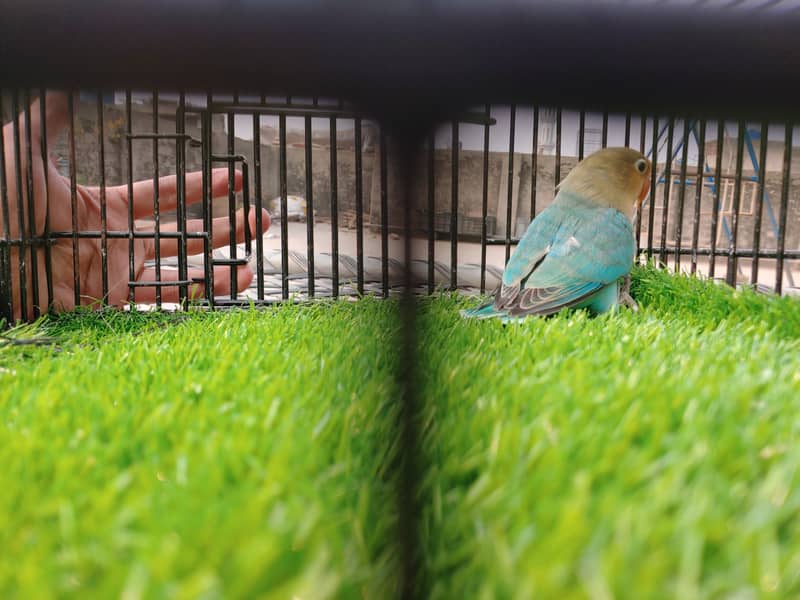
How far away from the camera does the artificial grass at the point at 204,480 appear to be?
0.23m

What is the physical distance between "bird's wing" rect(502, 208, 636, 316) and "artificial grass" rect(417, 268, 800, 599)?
27 cm

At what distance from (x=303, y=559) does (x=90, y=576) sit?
9 cm

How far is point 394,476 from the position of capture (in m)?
0.31

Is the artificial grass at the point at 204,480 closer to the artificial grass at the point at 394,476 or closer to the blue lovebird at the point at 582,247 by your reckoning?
the artificial grass at the point at 394,476

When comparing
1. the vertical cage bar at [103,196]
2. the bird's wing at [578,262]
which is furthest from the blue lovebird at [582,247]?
the vertical cage bar at [103,196]

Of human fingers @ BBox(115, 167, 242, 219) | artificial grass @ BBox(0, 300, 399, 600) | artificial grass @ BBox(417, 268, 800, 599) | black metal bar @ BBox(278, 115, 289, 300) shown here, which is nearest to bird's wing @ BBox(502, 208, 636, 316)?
artificial grass @ BBox(417, 268, 800, 599)

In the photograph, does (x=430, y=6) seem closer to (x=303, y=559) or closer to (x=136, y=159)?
(x=303, y=559)

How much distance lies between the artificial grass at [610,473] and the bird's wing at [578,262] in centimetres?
27

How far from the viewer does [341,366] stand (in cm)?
53

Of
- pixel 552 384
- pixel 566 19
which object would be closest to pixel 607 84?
pixel 566 19

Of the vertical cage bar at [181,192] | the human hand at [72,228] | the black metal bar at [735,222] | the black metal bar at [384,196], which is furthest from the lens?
the human hand at [72,228]

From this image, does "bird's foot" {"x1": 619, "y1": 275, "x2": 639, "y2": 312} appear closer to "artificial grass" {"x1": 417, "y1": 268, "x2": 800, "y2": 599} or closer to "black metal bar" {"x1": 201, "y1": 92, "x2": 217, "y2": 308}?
"artificial grass" {"x1": 417, "y1": 268, "x2": 800, "y2": 599}

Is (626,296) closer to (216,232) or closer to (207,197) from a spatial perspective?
(207,197)

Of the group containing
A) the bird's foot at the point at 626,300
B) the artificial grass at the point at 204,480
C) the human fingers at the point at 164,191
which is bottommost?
the bird's foot at the point at 626,300
